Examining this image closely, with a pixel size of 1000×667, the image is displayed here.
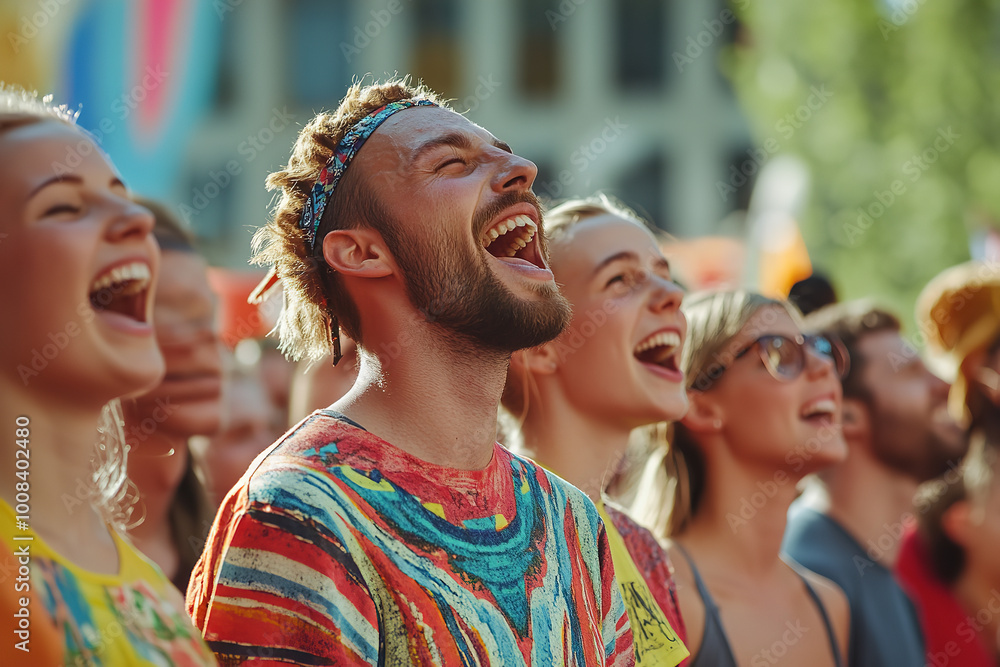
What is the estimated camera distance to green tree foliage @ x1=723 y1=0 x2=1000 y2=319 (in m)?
14.3

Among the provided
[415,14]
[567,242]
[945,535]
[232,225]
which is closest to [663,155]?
[415,14]

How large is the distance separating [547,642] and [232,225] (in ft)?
90.0

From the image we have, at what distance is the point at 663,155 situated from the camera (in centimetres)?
2770

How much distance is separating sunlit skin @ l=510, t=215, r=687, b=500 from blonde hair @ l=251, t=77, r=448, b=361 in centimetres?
83

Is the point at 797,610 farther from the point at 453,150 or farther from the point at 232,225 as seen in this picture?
the point at 232,225

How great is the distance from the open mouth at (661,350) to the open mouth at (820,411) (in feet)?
2.11

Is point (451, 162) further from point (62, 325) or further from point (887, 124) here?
point (887, 124)

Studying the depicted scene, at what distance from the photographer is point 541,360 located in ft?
10.3

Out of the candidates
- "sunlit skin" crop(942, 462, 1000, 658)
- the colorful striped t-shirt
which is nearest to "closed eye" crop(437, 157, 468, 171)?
the colorful striped t-shirt

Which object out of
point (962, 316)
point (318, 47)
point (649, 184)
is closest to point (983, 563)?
point (962, 316)

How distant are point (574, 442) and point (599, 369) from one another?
22cm

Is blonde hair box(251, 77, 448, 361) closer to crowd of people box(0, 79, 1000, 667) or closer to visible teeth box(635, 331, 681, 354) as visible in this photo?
crowd of people box(0, 79, 1000, 667)

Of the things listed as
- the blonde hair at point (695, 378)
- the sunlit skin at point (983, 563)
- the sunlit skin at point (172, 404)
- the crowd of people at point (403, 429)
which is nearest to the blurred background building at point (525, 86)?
the sunlit skin at point (983, 563)

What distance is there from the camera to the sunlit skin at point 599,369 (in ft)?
10.1
